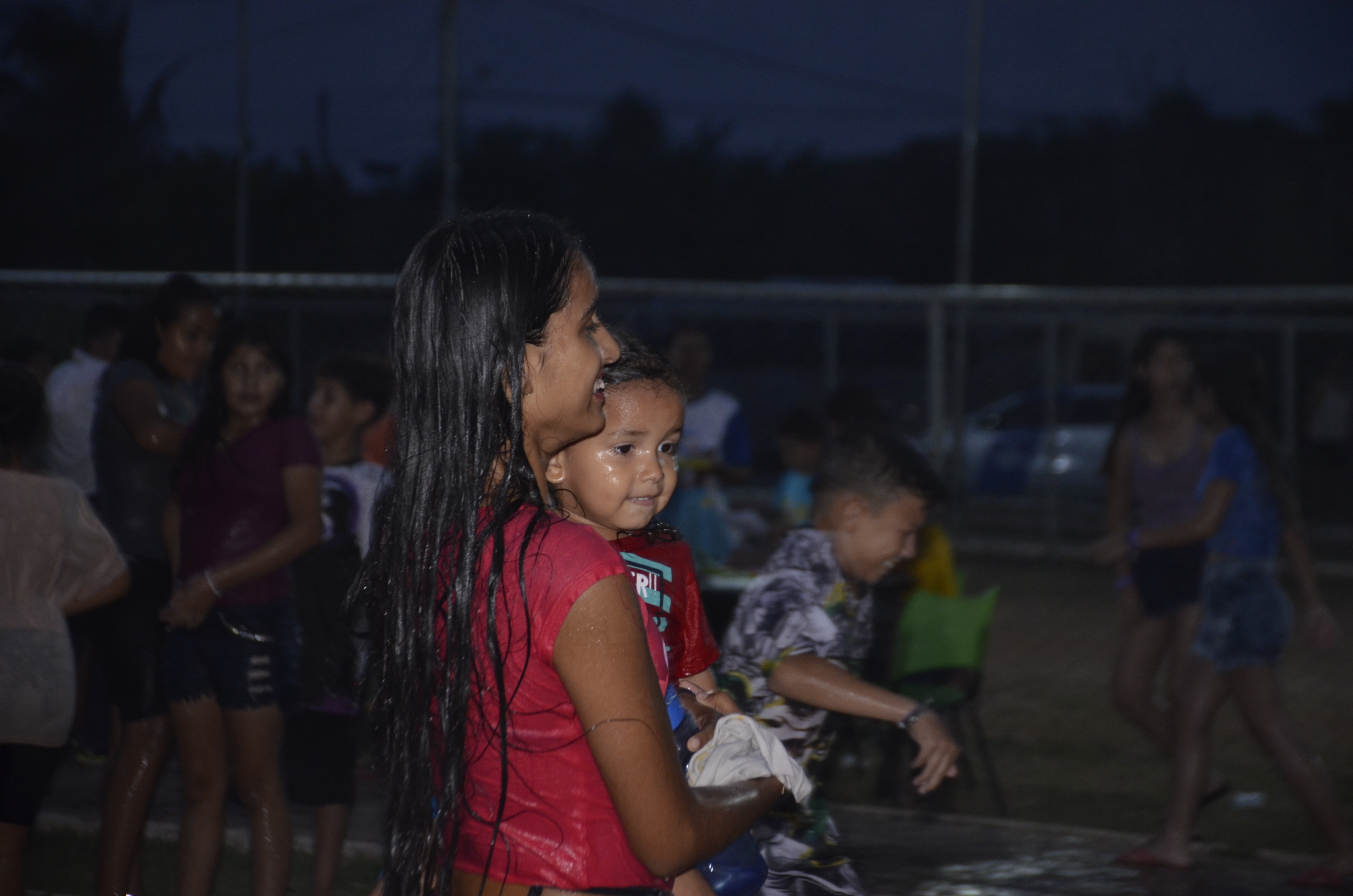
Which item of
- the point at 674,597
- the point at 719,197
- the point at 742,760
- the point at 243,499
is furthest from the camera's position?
the point at 719,197

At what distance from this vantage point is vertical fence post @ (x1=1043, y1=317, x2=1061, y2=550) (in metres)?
12.9

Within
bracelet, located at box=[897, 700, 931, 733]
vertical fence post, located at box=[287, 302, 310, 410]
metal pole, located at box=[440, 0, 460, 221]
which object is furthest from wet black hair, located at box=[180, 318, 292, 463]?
metal pole, located at box=[440, 0, 460, 221]

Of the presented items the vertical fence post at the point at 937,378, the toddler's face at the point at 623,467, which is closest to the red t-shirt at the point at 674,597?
the toddler's face at the point at 623,467

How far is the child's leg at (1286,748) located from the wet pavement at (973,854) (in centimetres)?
21

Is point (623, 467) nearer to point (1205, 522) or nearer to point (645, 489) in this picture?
point (645, 489)

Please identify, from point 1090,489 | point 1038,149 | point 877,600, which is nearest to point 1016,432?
point 1090,489

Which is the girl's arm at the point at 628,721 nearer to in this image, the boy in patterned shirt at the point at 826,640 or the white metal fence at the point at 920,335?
the boy in patterned shirt at the point at 826,640

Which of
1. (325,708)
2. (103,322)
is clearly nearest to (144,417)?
(325,708)

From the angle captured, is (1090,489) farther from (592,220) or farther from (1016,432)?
(592,220)

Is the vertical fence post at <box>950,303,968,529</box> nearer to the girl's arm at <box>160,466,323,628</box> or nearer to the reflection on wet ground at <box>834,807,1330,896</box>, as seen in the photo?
the reflection on wet ground at <box>834,807,1330,896</box>

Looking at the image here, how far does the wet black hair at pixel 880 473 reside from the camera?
3297 millimetres

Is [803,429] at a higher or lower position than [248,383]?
lower

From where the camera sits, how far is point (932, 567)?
6129 mm

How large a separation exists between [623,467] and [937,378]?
10.4m
